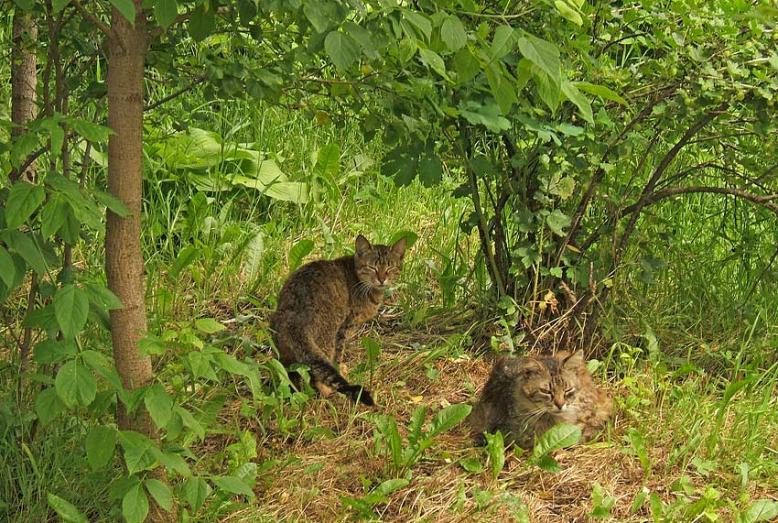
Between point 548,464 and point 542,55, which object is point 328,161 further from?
point 542,55

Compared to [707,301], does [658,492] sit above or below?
below

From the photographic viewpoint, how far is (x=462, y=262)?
17.3ft

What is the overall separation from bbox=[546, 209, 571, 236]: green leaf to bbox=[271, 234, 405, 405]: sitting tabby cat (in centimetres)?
84

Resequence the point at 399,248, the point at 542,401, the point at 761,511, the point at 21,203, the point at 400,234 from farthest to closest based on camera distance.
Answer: the point at 400,234
the point at 399,248
the point at 542,401
the point at 761,511
the point at 21,203

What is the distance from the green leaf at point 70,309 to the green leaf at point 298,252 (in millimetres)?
2573

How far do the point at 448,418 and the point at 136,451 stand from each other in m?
1.36

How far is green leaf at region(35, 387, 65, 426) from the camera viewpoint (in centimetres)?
286

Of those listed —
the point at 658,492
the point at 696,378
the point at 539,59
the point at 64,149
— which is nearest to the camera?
the point at 539,59

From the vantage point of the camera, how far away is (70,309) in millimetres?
2711

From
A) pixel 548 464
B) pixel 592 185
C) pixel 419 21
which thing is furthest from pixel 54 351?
pixel 592 185

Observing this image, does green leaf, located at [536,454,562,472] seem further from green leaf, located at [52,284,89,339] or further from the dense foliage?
green leaf, located at [52,284,89,339]

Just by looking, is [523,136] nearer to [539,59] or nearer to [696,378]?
[696,378]

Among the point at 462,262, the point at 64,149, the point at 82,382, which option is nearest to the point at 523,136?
the point at 462,262

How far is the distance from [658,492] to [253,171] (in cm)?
322
